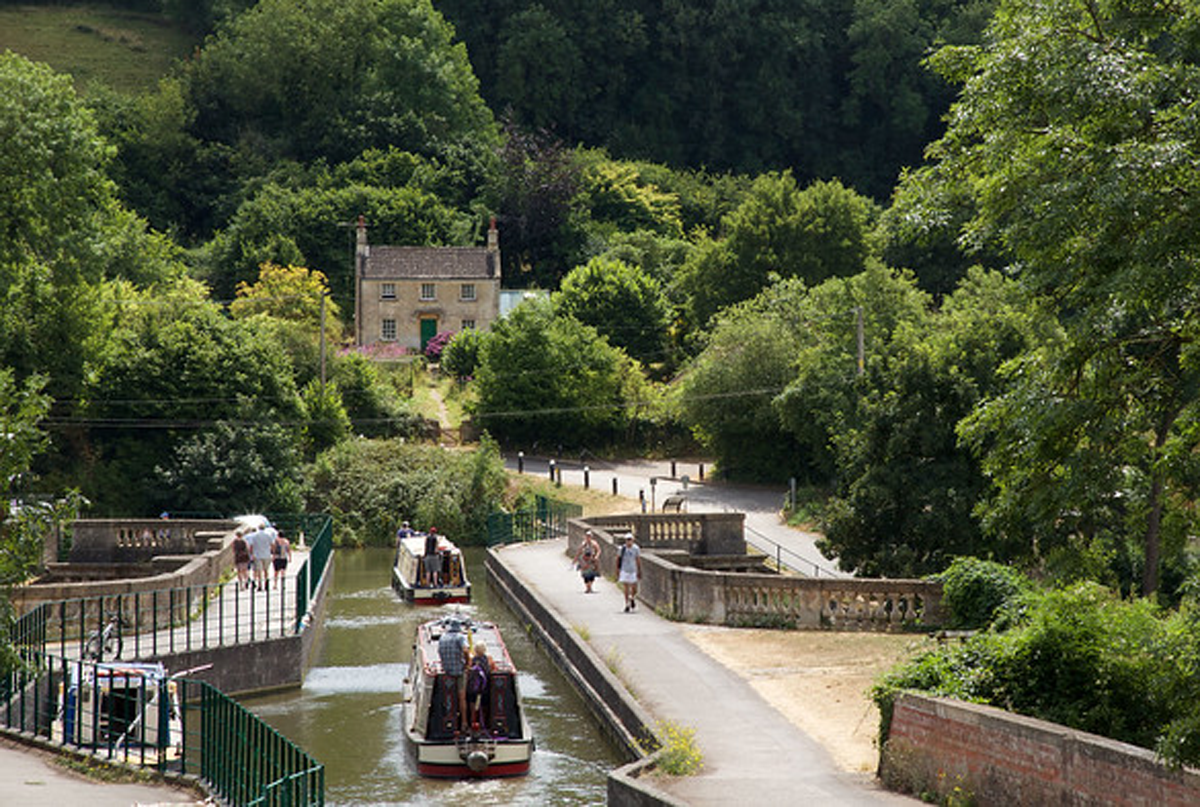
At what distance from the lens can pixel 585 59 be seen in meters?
123

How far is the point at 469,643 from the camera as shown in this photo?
2527 centimetres

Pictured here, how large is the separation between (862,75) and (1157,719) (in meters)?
108

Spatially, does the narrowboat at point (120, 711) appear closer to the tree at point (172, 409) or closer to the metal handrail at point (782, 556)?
the metal handrail at point (782, 556)

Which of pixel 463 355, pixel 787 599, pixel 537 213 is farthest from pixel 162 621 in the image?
pixel 537 213

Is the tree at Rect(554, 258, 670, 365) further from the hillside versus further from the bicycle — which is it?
the hillside

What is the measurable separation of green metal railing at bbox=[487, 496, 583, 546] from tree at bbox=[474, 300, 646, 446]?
12.0m

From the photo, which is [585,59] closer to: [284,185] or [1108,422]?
[284,185]

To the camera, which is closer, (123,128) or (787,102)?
(123,128)

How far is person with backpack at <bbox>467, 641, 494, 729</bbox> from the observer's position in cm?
2430

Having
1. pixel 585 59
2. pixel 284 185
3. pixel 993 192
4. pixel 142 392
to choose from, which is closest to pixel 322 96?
pixel 284 185

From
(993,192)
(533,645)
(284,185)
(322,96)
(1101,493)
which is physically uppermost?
(322,96)

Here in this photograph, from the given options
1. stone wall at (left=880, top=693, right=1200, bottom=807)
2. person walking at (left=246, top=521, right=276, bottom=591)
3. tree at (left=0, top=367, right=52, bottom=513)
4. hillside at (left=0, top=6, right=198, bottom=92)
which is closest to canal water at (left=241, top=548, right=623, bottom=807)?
person walking at (left=246, top=521, right=276, bottom=591)

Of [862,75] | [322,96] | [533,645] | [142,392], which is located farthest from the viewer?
[862,75]

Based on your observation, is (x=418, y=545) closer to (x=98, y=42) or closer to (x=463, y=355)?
(x=463, y=355)
